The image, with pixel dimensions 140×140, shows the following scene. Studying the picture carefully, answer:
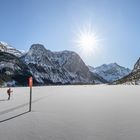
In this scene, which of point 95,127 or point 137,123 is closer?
point 95,127

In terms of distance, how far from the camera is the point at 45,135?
11.6m

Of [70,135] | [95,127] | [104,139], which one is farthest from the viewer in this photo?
[95,127]

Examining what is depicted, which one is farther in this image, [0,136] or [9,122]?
[9,122]

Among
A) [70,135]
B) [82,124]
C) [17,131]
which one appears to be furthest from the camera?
[82,124]

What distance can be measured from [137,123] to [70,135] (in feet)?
16.1

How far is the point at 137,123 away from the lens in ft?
48.7

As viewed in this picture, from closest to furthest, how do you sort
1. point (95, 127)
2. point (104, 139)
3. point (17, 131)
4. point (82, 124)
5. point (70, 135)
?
→ point (104, 139) → point (70, 135) → point (17, 131) → point (95, 127) → point (82, 124)

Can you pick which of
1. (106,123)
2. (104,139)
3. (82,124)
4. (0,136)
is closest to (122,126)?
(106,123)

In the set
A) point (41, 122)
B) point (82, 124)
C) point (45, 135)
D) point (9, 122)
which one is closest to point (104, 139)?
point (45, 135)

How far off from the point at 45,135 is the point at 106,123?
455 cm

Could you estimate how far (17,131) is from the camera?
1246 centimetres

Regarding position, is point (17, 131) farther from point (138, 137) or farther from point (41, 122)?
point (138, 137)

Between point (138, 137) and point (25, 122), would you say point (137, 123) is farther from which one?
point (25, 122)

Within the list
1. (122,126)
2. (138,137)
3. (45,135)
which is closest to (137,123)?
(122,126)
